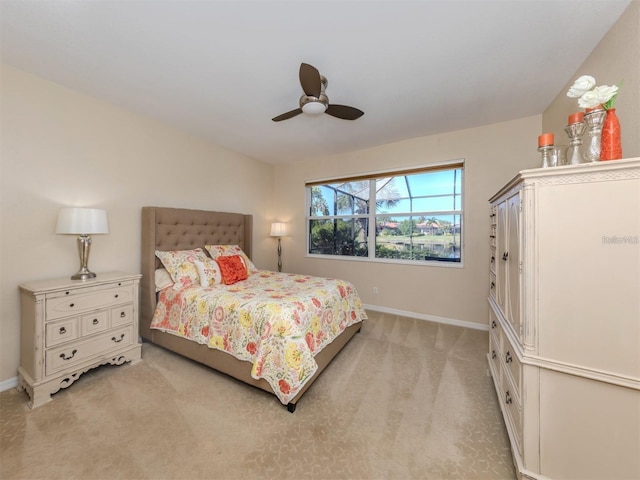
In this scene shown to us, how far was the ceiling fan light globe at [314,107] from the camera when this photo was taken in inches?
77.3

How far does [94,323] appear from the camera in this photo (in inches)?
83.1

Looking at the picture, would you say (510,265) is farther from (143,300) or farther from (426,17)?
(143,300)

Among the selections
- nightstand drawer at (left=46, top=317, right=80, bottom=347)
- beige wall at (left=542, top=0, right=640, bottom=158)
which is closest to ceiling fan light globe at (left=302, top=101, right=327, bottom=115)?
beige wall at (left=542, top=0, right=640, bottom=158)

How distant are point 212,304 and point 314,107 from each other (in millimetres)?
1884

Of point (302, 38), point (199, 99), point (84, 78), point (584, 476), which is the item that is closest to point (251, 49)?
point (302, 38)

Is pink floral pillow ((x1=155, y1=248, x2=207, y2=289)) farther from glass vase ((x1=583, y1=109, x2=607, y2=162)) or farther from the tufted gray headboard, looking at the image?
glass vase ((x1=583, y1=109, x2=607, y2=162))

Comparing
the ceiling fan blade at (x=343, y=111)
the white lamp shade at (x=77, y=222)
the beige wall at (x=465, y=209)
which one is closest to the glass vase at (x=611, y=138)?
the ceiling fan blade at (x=343, y=111)

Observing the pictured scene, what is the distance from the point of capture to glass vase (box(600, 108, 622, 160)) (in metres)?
1.15

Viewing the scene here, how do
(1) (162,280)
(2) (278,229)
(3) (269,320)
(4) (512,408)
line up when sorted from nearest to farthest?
(4) (512,408)
(3) (269,320)
(1) (162,280)
(2) (278,229)

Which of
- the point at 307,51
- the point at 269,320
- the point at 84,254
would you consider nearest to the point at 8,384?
the point at 84,254

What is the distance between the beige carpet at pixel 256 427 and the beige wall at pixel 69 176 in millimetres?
939

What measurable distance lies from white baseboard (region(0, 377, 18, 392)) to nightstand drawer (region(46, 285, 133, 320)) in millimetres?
737

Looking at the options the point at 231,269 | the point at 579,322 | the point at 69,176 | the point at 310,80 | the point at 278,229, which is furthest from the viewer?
the point at 278,229

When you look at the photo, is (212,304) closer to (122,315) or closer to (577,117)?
(122,315)
